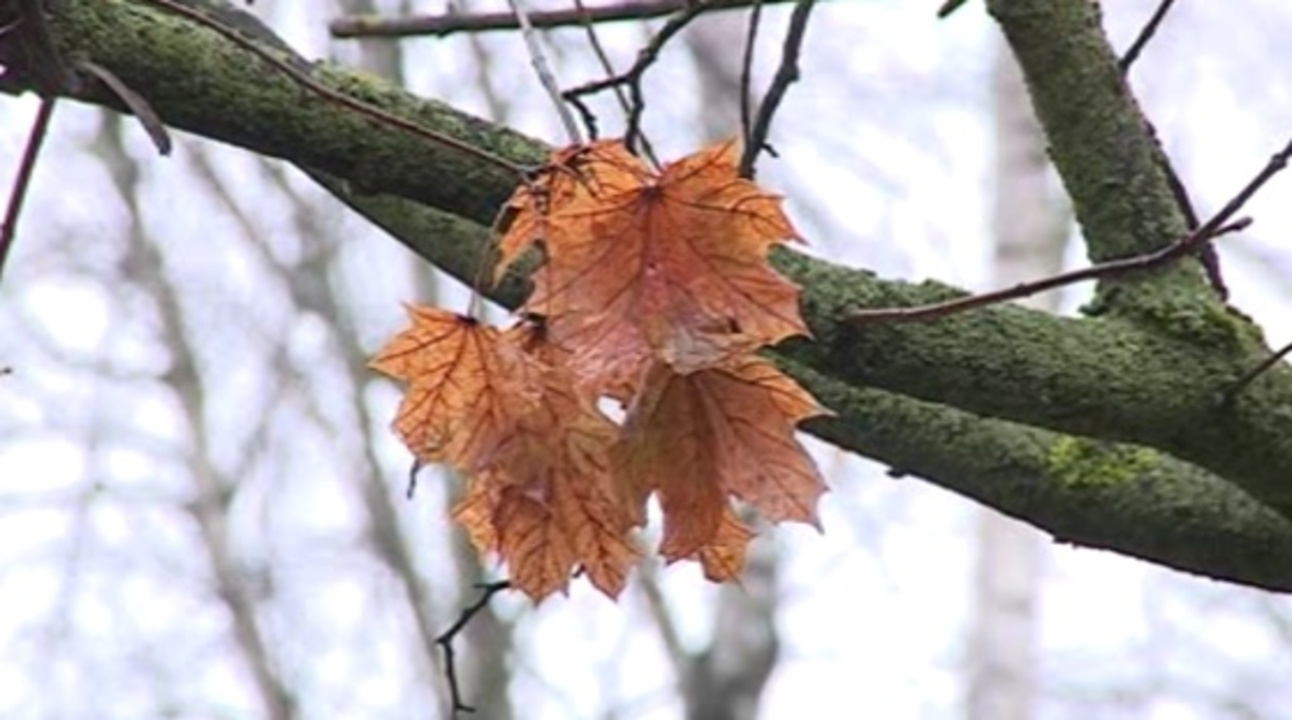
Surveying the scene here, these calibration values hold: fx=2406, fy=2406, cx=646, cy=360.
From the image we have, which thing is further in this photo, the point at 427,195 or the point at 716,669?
the point at 716,669

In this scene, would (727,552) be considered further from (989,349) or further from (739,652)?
(739,652)

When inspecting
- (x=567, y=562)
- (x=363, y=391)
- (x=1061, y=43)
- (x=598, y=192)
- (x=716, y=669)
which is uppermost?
(x=363, y=391)

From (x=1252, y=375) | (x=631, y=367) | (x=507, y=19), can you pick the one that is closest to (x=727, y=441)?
(x=631, y=367)

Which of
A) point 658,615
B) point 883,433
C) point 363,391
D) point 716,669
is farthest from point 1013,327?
point 363,391

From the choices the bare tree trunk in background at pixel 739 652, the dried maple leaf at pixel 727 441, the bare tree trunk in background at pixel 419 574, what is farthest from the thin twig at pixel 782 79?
the bare tree trunk in background at pixel 419 574

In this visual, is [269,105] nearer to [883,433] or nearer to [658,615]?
[883,433]

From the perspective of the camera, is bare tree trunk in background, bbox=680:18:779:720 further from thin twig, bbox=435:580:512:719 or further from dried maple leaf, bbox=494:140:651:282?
dried maple leaf, bbox=494:140:651:282

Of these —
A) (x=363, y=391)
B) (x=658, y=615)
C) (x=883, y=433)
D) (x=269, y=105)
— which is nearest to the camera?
(x=269, y=105)
